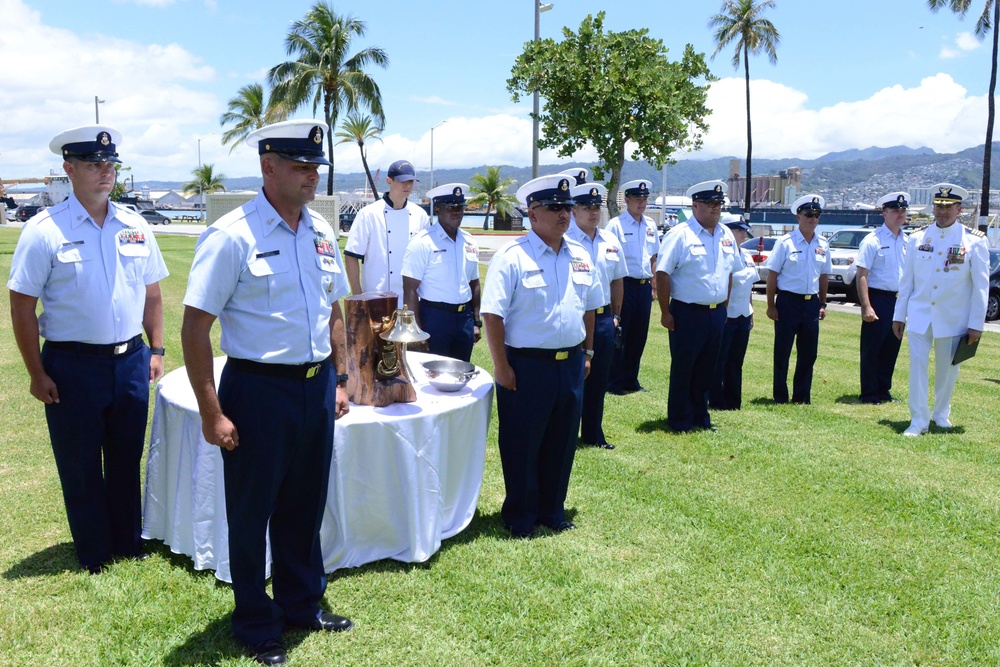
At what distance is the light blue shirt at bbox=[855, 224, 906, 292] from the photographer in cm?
828

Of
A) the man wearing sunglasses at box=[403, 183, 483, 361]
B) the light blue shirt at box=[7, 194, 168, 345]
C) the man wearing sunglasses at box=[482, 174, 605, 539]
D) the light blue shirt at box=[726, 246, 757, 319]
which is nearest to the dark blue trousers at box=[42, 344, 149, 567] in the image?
the light blue shirt at box=[7, 194, 168, 345]

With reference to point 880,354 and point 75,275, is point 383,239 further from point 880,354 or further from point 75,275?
point 880,354

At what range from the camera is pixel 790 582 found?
13.3ft

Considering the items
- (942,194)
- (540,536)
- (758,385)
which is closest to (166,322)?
(758,385)

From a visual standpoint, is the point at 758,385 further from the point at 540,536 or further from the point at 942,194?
the point at 540,536

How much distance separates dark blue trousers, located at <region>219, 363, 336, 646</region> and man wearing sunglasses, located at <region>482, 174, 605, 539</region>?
131 centimetres

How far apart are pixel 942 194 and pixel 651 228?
2.95 metres

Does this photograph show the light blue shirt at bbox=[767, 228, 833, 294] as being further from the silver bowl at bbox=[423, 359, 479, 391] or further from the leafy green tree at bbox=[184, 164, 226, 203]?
the leafy green tree at bbox=[184, 164, 226, 203]

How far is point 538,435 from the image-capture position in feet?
14.8

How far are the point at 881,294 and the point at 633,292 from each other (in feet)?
8.53

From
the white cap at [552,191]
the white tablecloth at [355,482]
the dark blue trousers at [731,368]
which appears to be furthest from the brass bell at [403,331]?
the dark blue trousers at [731,368]

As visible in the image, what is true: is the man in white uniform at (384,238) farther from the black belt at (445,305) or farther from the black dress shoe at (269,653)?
the black dress shoe at (269,653)

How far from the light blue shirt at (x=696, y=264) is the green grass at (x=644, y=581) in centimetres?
131

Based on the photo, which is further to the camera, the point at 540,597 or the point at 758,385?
the point at 758,385
